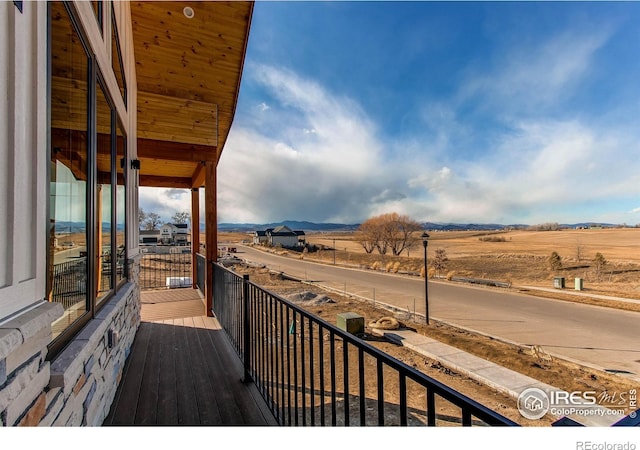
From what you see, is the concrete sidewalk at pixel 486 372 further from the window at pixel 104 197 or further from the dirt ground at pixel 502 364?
the window at pixel 104 197

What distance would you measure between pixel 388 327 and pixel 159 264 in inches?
452

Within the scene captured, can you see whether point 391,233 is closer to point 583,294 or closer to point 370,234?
point 370,234

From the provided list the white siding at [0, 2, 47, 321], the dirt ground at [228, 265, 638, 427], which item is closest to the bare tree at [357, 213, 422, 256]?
the dirt ground at [228, 265, 638, 427]

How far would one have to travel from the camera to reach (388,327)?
21.5 ft

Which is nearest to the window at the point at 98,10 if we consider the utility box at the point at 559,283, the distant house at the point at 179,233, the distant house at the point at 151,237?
the utility box at the point at 559,283

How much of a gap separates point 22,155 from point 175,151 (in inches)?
173

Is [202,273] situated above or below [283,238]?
above

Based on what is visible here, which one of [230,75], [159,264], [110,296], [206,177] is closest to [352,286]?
[159,264]

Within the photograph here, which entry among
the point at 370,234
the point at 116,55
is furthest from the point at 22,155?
the point at 370,234

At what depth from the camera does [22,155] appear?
954 millimetres

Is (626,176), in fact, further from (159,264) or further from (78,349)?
(159,264)

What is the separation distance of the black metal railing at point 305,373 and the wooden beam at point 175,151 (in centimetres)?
200

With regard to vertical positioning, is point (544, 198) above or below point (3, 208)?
above

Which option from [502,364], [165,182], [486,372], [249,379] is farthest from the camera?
[165,182]
